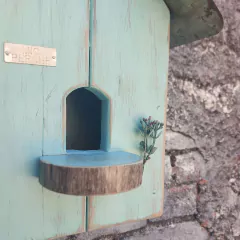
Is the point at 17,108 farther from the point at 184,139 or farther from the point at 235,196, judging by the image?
the point at 235,196

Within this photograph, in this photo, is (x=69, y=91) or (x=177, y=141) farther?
(x=177, y=141)

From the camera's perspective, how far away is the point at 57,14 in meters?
0.67

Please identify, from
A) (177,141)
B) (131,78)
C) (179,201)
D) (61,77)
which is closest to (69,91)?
(61,77)

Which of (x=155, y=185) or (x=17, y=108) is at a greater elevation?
(x=17, y=108)

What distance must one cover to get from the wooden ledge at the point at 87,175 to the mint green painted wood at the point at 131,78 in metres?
0.11

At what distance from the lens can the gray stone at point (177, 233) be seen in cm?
112

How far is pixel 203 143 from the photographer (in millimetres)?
1202

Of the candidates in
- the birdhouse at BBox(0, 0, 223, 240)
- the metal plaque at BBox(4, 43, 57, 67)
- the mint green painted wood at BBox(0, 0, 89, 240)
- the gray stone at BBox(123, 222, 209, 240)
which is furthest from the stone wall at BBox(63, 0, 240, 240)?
the metal plaque at BBox(4, 43, 57, 67)

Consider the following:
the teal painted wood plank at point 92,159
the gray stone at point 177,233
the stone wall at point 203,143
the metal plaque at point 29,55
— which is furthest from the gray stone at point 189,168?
the metal plaque at point 29,55

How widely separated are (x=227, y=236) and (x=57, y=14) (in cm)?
105

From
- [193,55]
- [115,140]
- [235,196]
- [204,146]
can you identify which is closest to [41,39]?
[115,140]

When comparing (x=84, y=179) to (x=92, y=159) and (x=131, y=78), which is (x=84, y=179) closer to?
(x=92, y=159)

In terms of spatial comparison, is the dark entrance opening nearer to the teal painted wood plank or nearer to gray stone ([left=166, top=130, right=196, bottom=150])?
the teal painted wood plank

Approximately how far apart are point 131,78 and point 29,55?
0.75 feet
